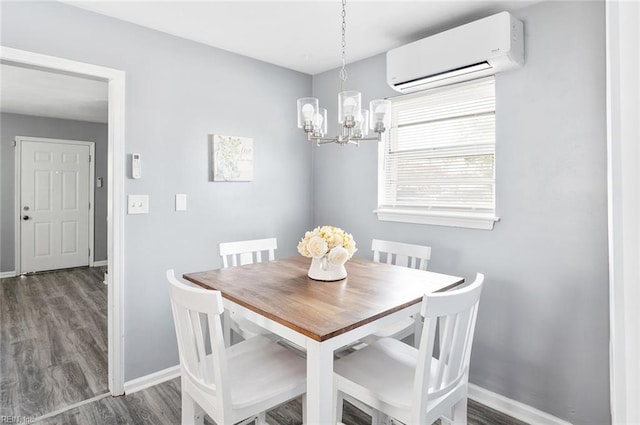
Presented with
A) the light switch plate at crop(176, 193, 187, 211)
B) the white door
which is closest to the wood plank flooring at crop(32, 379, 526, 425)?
the light switch plate at crop(176, 193, 187, 211)

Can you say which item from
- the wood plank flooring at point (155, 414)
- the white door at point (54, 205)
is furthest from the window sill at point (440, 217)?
the white door at point (54, 205)

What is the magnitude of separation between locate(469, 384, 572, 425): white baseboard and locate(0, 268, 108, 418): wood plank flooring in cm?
244

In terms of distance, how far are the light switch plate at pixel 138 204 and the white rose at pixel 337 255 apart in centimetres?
137

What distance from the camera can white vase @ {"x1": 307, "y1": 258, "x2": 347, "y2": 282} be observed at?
1943mm

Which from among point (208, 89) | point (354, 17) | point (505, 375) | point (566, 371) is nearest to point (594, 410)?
point (566, 371)

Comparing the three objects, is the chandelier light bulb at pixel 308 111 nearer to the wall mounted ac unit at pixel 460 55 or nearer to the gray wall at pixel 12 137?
the wall mounted ac unit at pixel 460 55

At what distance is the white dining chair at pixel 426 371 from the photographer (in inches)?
50.9

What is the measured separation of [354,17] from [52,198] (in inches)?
220

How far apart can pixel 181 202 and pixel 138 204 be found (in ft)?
0.98

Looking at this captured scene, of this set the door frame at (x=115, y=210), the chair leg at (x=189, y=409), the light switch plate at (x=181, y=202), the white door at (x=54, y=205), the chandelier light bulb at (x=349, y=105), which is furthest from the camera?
the white door at (x=54, y=205)

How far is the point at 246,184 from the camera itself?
3.06 meters

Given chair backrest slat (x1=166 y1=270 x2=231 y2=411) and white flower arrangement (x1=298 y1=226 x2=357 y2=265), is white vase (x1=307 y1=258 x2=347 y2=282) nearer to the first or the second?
white flower arrangement (x1=298 y1=226 x2=357 y2=265)

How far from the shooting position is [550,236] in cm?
209

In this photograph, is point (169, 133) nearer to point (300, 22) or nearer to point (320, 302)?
point (300, 22)
